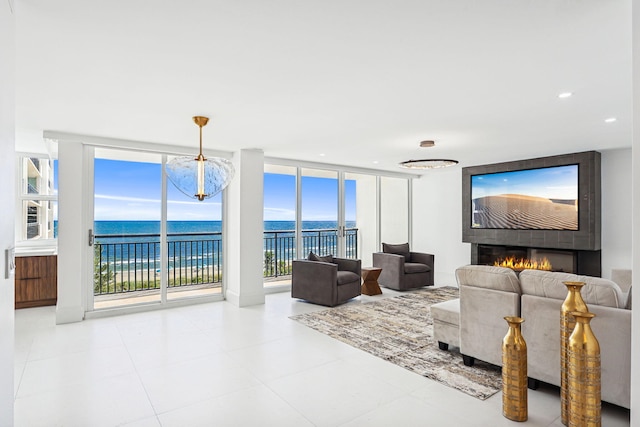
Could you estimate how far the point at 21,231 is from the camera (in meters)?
6.04

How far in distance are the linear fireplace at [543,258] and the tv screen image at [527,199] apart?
1.41 feet

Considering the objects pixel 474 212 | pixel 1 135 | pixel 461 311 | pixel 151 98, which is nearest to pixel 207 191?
pixel 151 98

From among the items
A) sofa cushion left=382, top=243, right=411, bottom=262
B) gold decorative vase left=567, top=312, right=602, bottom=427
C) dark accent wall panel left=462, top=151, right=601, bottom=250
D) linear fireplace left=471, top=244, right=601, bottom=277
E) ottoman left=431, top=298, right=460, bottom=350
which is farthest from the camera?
sofa cushion left=382, top=243, right=411, bottom=262

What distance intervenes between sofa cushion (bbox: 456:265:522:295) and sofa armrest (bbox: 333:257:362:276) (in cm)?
267

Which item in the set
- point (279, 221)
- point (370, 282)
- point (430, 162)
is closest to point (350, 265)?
point (370, 282)

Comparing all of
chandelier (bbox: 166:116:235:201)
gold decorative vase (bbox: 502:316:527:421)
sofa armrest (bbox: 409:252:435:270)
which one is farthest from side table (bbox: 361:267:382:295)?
gold decorative vase (bbox: 502:316:527:421)

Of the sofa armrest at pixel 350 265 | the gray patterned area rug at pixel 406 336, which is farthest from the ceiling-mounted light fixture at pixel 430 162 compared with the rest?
the gray patterned area rug at pixel 406 336

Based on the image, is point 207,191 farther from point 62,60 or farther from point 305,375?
point 305,375

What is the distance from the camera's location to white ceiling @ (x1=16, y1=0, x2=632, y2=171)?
1.86m

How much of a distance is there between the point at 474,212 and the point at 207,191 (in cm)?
530

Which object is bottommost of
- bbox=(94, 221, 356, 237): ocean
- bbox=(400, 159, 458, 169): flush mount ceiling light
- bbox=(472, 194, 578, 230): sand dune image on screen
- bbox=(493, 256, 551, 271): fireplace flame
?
bbox=(493, 256, 551, 271): fireplace flame

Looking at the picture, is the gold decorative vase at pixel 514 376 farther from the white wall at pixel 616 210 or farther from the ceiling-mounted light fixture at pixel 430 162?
the white wall at pixel 616 210

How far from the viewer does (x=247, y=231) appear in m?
5.54

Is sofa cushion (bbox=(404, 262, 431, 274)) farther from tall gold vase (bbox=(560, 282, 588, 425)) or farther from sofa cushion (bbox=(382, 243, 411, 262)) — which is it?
tall gold vase (bbox=(560, 282, 588, 425))
